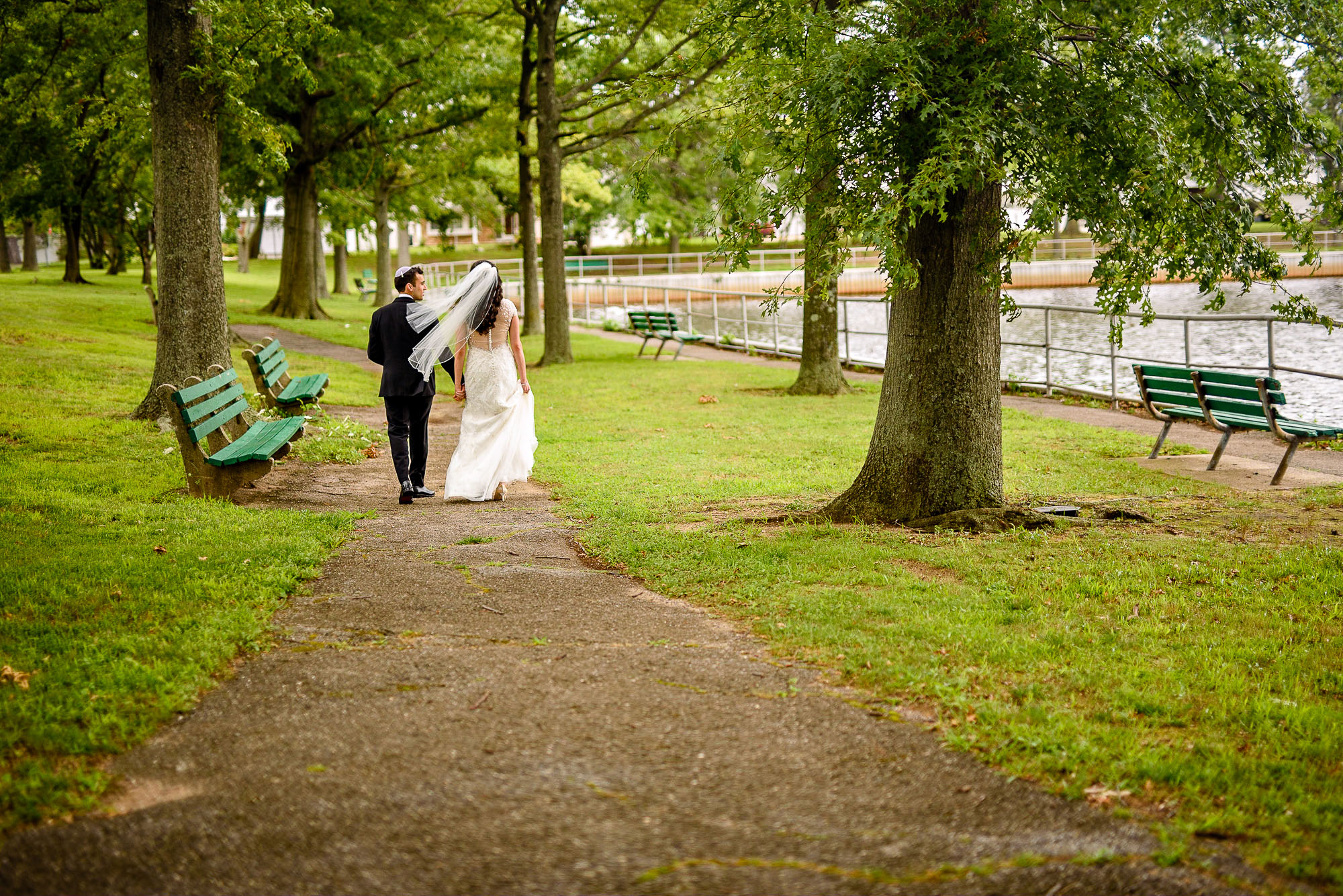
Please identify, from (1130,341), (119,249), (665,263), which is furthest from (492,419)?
(665,263)

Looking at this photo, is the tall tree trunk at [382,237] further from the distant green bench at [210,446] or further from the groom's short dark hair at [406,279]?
the distant green bench at [210,446]

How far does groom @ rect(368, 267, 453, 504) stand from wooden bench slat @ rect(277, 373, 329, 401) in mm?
3222

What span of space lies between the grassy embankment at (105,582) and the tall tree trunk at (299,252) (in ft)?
56.8

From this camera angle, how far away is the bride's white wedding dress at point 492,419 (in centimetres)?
909

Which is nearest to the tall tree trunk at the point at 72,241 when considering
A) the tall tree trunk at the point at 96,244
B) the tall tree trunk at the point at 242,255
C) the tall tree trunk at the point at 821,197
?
the tall tree trunk at the point at 96,244

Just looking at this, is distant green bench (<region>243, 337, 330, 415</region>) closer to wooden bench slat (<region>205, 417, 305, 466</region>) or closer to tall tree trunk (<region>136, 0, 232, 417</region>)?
tall tree trunk (<region>136, 0, 232, 417</region>)

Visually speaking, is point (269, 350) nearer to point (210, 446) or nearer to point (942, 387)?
point (210, 446)

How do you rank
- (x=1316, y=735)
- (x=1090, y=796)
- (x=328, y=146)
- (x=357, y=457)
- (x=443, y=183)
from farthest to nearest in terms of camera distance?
1. (x=443, y=183)
2. (x=328, y=146)
3. (x=357, y=457)
4. (x=1316, y=735)
5. (x=1090, y=796)

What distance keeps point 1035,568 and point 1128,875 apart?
3.43 metres

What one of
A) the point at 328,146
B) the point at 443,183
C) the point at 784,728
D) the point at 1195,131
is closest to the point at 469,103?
the point at 328,146

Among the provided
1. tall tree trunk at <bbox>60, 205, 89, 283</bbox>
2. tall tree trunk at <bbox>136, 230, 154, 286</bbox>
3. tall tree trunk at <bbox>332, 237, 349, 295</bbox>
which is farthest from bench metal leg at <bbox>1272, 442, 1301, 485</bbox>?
tall tree trunk at <bbox>332, 237, 349, 295</bbox>

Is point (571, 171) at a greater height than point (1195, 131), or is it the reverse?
point (571, 171)

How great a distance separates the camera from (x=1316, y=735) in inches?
162

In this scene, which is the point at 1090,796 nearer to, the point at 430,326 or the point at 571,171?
the point at 430,326
